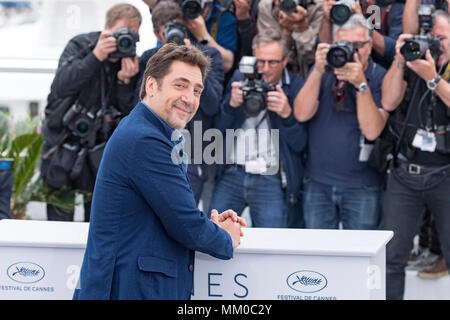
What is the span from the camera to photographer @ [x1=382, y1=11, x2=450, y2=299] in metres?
3.28

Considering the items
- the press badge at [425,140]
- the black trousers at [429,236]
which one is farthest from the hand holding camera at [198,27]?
the black trousers at [429,236]

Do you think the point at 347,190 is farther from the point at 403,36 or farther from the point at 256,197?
the point at 403,36

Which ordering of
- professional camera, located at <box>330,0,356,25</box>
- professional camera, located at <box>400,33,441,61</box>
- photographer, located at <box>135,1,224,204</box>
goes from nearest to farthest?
1. professional camera, located at <box>400,33,441,61</box>
2. professional camera, located at <box>330,0,356,25</box>
3. photographer, located at <box>135,1,224,204</box>

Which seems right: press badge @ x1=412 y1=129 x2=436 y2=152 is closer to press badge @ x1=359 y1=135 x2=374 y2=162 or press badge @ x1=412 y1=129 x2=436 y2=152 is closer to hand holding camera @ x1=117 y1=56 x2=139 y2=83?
press badge @ x1=359 y1=135 x2=374 y2=162

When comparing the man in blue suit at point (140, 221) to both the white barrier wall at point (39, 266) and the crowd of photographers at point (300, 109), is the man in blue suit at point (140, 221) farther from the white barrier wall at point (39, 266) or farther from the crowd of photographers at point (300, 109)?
the crowd of photographers at point (300, 109)

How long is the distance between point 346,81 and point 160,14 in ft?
3.68

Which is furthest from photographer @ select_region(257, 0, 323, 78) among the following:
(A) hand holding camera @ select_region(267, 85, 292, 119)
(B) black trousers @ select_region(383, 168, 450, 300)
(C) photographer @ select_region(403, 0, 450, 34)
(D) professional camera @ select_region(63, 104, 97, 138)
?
(D) professional camera @ select_region(63, 104, 97, 138)

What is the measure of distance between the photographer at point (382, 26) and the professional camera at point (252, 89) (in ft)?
1.61

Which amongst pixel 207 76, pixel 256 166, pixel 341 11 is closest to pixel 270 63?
pixel 207 76

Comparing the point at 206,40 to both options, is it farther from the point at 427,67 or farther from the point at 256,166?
the point at 427,67

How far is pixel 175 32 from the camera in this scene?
3.54m

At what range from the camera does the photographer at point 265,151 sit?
12.1 feet
